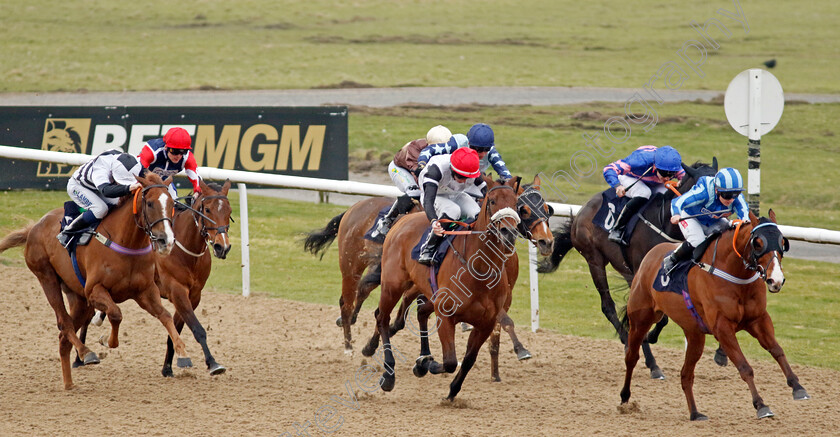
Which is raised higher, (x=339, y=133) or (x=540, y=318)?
(x=339, y=133)

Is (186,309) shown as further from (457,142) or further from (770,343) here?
(770,343)

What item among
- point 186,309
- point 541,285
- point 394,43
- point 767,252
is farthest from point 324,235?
point 394,43

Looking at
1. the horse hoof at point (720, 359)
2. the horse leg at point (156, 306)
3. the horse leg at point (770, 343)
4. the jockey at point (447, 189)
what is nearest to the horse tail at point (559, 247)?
the horse hoof at point (720, 359)

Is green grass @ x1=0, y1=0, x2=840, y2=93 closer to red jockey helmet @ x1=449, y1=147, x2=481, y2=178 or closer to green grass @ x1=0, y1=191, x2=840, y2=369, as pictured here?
green grass @ x1=0, y1=191, x2=840, y2=369

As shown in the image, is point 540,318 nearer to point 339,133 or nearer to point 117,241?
point 117,241

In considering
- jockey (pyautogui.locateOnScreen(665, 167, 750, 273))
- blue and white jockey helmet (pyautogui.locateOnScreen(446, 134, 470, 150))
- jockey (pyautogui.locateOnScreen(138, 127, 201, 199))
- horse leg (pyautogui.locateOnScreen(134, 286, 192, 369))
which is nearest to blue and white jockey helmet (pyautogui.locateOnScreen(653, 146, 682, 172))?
jockey (pyautogui.locateOnScreen(665, 167, 750, 273))

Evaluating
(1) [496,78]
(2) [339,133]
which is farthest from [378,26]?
(2) [339,133]

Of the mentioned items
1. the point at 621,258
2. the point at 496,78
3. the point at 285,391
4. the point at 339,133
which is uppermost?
the point at 496,78

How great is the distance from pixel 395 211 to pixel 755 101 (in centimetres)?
301

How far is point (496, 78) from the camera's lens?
28.9 metres

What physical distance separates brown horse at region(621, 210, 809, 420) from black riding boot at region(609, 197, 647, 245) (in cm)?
170

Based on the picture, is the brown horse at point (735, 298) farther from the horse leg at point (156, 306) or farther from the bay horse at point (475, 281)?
the horse leg at point (156, 306)

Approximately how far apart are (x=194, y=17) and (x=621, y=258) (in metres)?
33.5

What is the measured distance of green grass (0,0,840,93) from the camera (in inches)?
1113
